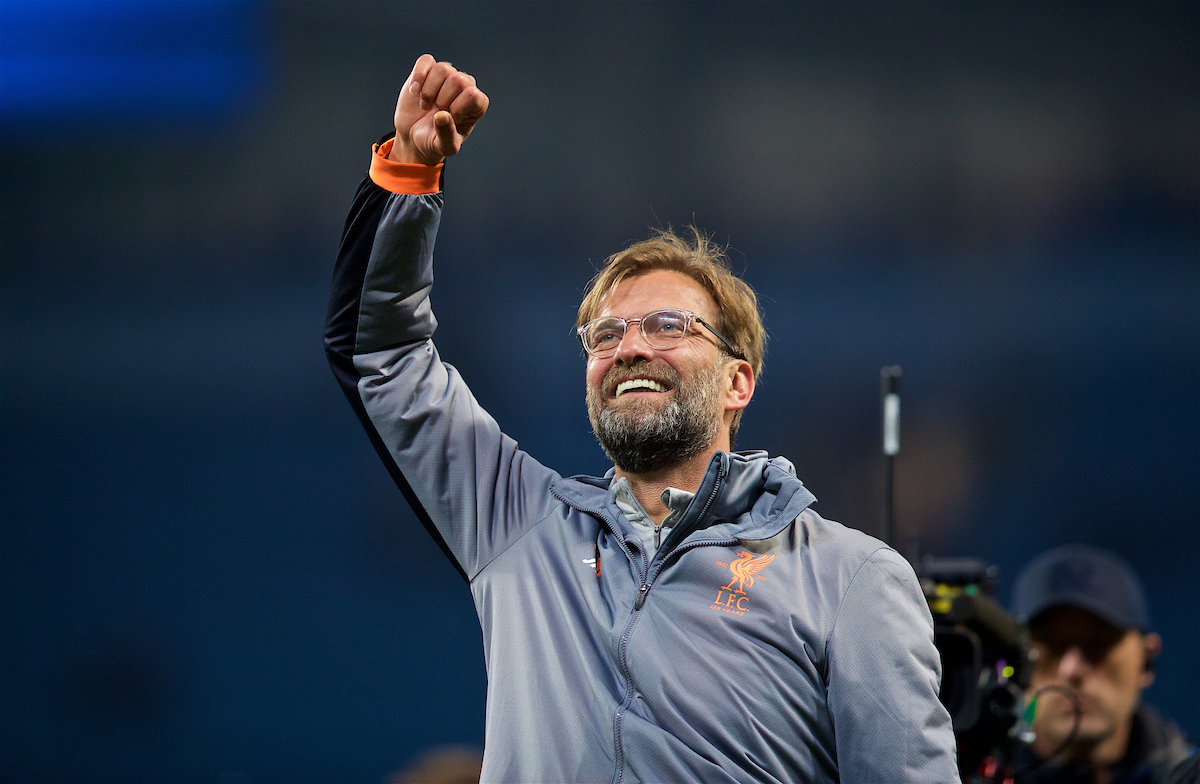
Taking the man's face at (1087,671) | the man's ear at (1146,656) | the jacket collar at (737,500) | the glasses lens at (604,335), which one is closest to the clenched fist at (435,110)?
the glasses lens at (604,335)

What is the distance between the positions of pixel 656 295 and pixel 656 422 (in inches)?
9.4

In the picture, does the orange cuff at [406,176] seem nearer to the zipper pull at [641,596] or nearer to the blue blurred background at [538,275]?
the zipper pull at [641,596]

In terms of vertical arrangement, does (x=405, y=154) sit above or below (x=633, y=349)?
above

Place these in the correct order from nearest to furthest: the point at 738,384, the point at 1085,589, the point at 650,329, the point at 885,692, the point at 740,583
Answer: the point at 885,692
the point at 740,583
the point at 650,329
the point at 738,384
the point at 1085,589

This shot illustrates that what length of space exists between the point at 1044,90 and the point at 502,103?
2.22 meters

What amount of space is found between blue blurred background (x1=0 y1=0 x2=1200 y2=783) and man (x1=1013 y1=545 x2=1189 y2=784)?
4.57 ft

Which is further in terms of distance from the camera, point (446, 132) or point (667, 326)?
point (667, 326)

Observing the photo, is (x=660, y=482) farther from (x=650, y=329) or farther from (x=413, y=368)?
(x=413, y=368)

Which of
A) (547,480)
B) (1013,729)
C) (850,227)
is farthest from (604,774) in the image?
(850,227)

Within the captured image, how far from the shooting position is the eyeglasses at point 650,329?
1.54 m

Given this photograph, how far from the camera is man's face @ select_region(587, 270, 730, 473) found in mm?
1472

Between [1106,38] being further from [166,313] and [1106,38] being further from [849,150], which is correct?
[166,313]

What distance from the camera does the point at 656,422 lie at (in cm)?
146

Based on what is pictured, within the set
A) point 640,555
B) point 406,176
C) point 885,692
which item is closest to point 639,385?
point 640,555
